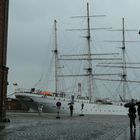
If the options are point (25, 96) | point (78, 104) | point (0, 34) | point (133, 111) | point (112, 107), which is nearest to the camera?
point (133, 111)

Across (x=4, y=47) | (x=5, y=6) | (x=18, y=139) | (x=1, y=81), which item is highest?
(x=5, y=6)

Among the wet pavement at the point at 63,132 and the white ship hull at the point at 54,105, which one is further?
the white ship hull at the point at 54,105

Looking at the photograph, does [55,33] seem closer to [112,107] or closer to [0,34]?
[112,107]

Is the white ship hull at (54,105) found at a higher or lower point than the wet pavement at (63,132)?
higher

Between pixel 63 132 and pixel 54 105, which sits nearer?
pixel 63 132

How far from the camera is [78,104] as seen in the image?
9419 centimetres

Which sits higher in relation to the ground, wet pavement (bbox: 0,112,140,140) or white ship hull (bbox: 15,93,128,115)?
white ship hull (bbox: 15,93,128,115)

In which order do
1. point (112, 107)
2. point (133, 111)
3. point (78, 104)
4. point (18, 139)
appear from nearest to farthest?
point (18, 139) < point (133, 111) < point (78, 104) < point (112, 107)

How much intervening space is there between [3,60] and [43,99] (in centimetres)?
5918

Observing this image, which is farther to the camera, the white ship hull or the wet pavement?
the white ship hull

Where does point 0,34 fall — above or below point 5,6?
below

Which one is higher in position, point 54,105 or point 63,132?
point 54,105

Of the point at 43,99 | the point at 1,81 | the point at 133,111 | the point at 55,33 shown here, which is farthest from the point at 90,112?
the point at 133,111

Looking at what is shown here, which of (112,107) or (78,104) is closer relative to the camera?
(78,104)
